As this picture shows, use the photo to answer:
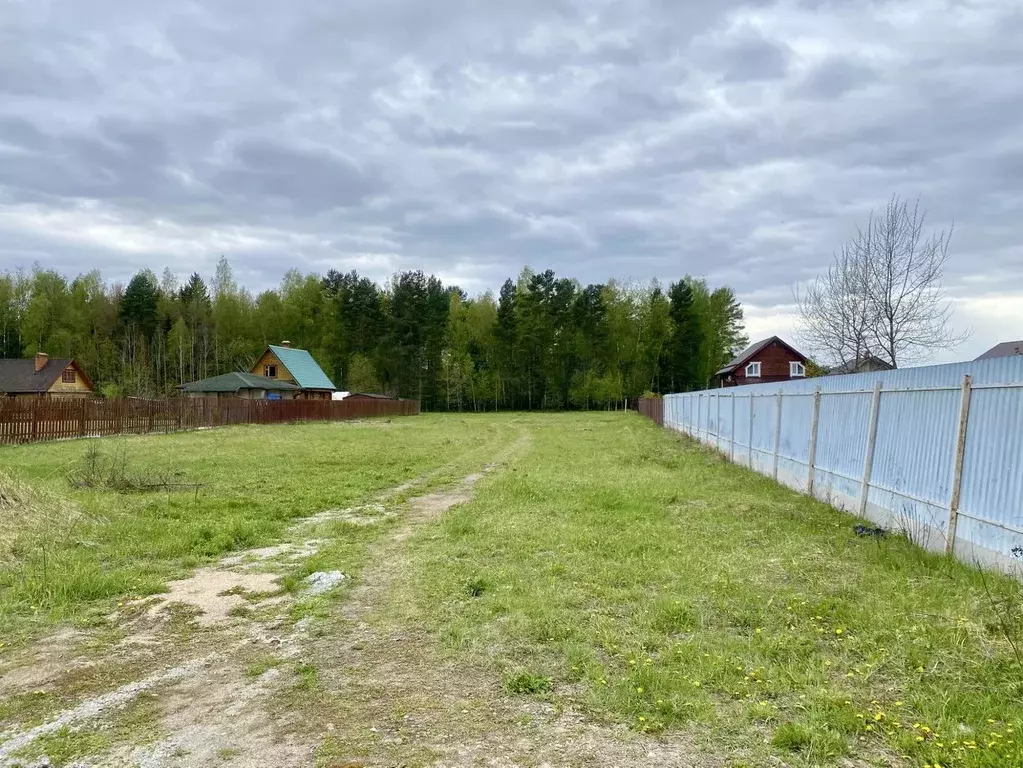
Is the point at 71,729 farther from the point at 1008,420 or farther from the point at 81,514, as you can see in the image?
the point at 1008,420

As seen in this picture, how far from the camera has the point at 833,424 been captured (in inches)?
386

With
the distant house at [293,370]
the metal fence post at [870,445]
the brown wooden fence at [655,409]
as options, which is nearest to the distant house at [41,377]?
the distant house at [293,370]

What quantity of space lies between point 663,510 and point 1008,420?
4170mm

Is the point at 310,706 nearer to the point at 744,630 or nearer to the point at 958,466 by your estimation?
the point at 744,630

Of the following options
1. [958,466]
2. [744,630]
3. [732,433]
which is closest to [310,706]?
[744,630]

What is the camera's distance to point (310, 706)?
3387 millimetres

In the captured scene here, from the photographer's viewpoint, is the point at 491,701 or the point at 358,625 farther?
the point at 358,625

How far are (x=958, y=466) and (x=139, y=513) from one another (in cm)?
928

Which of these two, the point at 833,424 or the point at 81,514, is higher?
the point at 833,424

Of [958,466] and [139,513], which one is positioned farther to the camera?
[139,513]

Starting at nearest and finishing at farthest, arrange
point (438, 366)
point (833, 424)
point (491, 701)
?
1. point (491, 701)
2. point (833, 424)
3. point (438, 366)

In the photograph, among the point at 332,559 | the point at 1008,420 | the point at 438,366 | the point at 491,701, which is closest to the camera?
the point at 491,701

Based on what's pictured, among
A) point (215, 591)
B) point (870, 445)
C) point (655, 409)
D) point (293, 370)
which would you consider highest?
point (870, 445)

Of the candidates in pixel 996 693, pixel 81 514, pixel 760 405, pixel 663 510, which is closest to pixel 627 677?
pixel 996 693
